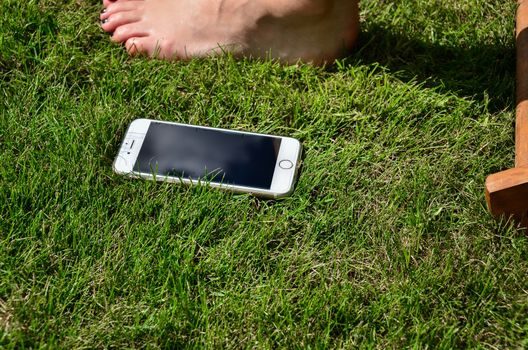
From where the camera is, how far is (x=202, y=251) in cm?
163

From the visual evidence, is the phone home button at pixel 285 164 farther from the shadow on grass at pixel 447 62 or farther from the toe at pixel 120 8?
the toe at pixel 120 8

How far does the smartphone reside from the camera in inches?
→ 69.5

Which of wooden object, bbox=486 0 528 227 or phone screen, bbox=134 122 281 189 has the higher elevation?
wooden object, bbox=486 0 528 227

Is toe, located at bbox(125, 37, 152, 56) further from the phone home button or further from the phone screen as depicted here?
the phone home button

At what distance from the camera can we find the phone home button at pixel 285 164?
181 centimetres

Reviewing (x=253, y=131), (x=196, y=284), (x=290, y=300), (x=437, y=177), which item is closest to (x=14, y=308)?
(x=196, y=284)

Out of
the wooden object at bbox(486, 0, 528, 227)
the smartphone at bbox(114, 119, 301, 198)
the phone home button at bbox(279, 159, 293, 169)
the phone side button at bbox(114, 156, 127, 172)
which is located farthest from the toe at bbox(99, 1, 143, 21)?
the wooden object at bbox(486, 0, 528, 227)

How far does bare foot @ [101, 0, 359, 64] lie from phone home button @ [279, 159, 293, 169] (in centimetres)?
42

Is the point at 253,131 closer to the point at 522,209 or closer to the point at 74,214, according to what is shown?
the point at 74,214

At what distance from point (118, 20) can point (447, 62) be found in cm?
101

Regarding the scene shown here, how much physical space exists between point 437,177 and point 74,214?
882mm

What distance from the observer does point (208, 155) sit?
183 centimetres

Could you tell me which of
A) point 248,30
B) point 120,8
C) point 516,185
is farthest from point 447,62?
point 120,8

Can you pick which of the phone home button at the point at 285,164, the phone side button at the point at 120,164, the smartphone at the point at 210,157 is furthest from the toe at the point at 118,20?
the phone home button at the point at 285,164
